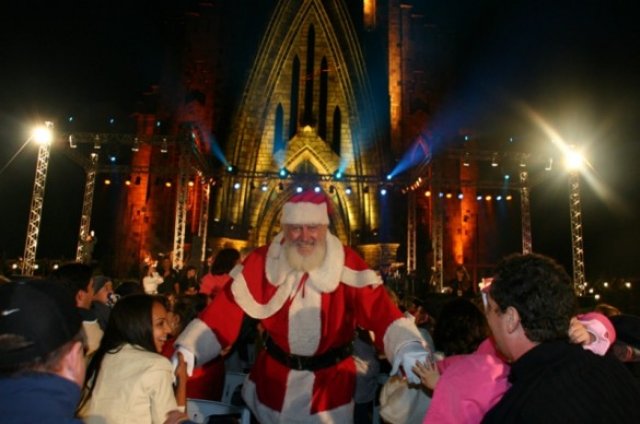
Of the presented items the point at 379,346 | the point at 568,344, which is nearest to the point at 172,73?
the point at 379,346

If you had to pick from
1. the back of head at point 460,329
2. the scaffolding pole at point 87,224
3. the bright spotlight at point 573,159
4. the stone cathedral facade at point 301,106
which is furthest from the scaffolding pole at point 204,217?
the back of head at point 460,329

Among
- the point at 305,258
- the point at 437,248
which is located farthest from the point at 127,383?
the point at 437,248

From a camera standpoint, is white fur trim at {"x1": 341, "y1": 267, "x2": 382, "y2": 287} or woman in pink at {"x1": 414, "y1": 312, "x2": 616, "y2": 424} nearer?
woman in pink at {"x1": 414, "y1": 312, "x2": 616, "y2": 424}

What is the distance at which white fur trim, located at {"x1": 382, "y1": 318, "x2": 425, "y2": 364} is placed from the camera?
269cm

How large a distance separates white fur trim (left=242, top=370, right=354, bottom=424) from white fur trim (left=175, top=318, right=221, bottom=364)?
471mm

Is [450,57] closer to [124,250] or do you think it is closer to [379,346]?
[124,250]

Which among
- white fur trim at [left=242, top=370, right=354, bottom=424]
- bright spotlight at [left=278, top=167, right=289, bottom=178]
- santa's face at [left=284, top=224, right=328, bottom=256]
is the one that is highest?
bright spotlight at [left=278, top=167, right=289, bottom=178]

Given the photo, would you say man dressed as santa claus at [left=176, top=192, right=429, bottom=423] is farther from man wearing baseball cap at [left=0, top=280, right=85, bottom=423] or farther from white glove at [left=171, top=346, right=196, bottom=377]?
man wearing baseball cap at [left=0, top=280, right=85, bottom=423]

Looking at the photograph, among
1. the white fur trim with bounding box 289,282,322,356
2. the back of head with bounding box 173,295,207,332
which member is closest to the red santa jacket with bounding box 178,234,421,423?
the white fur trim with bounding box 289,282,322,356

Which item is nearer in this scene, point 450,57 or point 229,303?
point 229,303

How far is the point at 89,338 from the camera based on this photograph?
282 centimetres

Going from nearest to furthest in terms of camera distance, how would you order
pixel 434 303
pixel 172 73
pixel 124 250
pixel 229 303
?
pixel 229 303, pixel 434 303, pixel 124 250, pixel 172 73

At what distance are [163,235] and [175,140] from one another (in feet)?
20.6

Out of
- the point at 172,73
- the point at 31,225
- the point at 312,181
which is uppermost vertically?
the point at 172,73
